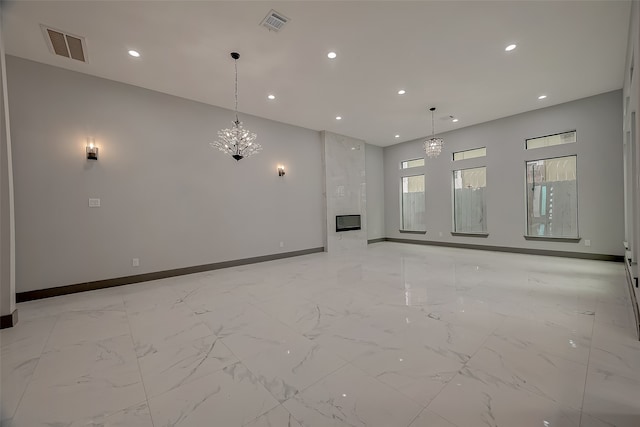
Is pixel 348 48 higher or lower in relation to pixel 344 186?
higher

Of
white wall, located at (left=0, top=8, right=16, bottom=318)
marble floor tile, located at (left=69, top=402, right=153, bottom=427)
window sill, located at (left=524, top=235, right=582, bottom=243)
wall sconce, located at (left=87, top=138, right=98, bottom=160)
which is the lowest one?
marble floor tile, located at (left=69, top=402, right=153, bottom=427)

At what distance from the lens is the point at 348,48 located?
3.55m

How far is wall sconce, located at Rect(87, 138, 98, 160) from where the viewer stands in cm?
407

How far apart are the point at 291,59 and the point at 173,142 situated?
9.60 ft

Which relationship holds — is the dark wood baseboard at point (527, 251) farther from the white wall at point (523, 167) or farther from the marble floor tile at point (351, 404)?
the marble floor tile at point (351, 404)

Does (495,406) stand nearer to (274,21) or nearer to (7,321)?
(274,21)

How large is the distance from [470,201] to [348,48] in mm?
6064

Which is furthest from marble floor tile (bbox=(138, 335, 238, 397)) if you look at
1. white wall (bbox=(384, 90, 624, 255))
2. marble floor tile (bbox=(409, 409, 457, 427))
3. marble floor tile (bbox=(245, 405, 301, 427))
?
white wall (bbox=(384, 90, 624, 255))

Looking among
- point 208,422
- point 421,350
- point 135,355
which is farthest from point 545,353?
point 135,355

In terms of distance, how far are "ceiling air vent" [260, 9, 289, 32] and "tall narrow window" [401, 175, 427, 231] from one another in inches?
277

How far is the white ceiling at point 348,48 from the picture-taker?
9.52 ft

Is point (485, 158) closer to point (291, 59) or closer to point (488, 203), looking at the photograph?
point (488, 203)

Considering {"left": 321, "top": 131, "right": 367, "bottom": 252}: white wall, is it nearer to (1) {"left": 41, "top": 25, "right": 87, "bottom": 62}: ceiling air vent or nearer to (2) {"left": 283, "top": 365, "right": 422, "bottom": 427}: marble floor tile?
(1) {"left": 41, "top": 25, "right": 87, "bottom": 62}: ceiling air vent

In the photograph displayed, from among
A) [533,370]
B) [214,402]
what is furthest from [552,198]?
[214,402]
